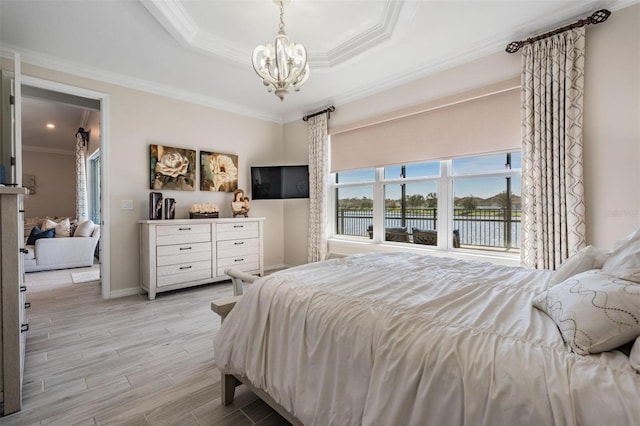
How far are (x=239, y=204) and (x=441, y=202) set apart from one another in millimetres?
2877

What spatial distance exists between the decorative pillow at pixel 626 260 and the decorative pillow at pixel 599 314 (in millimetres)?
49

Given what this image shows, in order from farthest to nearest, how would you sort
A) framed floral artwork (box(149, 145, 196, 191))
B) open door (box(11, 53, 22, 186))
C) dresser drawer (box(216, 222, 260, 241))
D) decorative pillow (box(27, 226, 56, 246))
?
decorative pillow (box(27, 226, 56, 246)), dresser drawer (box(216, 222, 260, 241)), framed floral artwork (box(149, 145, 196, 191)), open door (box(11, 53, 22, 186))

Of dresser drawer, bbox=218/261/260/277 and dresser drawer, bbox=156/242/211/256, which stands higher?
dresser drawer, bbox=156/242/211/256

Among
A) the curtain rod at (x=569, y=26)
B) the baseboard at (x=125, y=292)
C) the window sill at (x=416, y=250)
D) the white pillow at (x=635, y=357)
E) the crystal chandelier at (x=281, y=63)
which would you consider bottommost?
the baseboard at (x=125, y=292)

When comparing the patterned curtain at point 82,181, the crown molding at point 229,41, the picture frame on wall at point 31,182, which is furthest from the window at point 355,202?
the picture frame on wall at point 31,182

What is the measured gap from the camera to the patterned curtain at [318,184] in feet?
14.6

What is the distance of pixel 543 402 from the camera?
68 centimetres

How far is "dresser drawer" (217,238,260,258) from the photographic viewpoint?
4.01 m

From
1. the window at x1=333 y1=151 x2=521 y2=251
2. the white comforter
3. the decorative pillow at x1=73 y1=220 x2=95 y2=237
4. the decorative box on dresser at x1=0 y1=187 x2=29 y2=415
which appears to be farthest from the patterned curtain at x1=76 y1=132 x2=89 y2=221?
the white comforter

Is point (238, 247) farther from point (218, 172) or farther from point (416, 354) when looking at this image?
point (416, 354)

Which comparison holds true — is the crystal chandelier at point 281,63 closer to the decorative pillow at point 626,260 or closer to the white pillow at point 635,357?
the decorative pillow at point 626,260

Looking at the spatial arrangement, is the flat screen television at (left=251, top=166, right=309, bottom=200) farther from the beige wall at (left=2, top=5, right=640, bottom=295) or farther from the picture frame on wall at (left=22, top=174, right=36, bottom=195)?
the picture frame on wall at (left=22, top=174, right=36, bottom=195)

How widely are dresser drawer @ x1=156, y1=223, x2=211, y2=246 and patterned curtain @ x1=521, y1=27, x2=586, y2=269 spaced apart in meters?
3.64

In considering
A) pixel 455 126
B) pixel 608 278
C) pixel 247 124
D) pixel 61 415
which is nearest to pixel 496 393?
pixel 608 278
